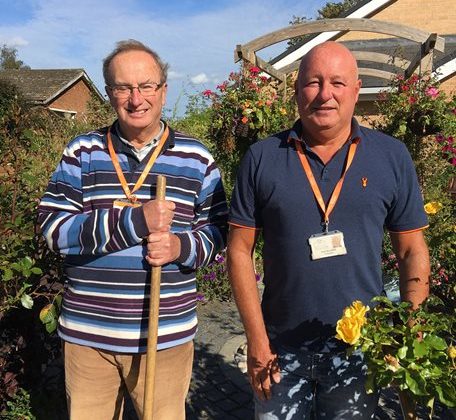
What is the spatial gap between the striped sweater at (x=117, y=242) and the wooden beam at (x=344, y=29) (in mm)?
3673

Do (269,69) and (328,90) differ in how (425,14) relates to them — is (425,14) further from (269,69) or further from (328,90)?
(328,90)

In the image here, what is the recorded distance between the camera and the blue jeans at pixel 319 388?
1888 millimetres

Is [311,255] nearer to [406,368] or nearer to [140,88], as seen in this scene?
[406,368]

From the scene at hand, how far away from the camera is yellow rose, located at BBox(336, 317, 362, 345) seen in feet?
4.55

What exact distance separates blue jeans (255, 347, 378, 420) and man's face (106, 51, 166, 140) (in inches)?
42.7

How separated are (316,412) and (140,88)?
4.99ft

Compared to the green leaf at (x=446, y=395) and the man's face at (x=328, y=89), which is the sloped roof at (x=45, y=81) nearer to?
the man's face at (x=328, y=89)

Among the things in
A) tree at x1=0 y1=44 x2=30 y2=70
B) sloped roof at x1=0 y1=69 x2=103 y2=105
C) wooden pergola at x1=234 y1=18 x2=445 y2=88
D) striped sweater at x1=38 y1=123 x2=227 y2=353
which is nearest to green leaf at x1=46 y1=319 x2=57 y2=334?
striped sweater at x1=38 y1=123 x2=227 y2=353

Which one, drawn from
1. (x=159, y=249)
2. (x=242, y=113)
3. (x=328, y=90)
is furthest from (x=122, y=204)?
(x=242, y=113)

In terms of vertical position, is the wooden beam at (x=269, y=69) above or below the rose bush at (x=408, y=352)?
above

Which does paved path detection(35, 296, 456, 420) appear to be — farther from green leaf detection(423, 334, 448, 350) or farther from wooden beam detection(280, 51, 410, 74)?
wooden beam detection(280, 51, 410, 74)

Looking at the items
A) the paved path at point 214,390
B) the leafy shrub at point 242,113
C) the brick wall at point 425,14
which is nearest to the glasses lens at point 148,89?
the paved path at point 214,390

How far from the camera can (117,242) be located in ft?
6.00

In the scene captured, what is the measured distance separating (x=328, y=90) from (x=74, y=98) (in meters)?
31.7
